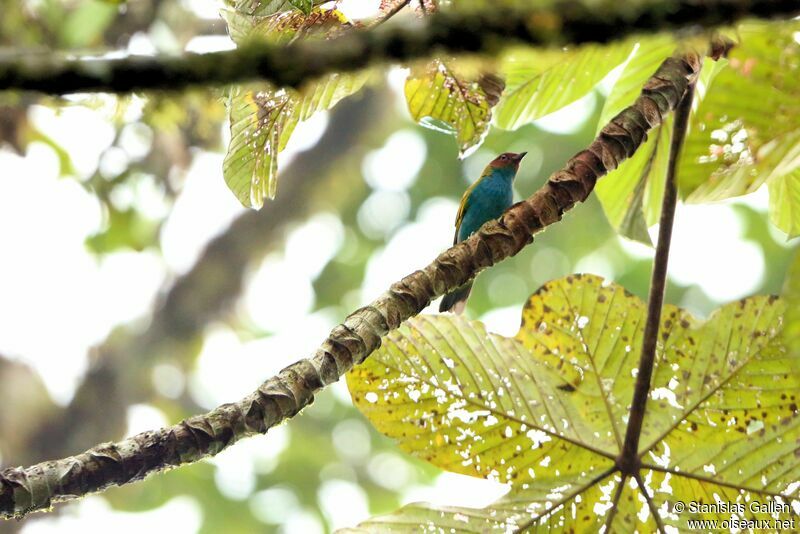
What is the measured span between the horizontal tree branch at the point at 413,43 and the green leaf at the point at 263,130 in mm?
1701

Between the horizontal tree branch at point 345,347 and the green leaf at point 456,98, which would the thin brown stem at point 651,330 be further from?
the green leaf at point 456,98

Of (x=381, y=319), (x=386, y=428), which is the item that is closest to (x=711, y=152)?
(x=381, y=319)

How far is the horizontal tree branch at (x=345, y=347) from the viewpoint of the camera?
5.57 feet

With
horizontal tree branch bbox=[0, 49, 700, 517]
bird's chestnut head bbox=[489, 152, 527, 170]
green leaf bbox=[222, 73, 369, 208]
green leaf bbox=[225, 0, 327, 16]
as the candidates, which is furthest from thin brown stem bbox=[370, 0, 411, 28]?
bird's chestnut head bbox=[489, 152, 527, 170]

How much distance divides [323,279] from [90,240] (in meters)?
4.34

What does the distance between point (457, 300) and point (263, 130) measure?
76.3 inches

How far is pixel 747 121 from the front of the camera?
1.51 metres

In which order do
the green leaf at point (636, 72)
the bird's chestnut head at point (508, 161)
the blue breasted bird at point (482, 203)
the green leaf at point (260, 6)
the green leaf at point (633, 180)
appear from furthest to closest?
the bird's chestnut head at point (508, 161)
the blue breasted bird at point (482, 203)
the green leaf at point (633, 180)
the green leaf at point (636, 72)
the green leaf at point (260, 6)

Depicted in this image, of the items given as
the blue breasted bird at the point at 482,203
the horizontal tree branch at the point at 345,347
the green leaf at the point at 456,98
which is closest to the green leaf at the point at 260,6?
the green leaf at the point at 456,98

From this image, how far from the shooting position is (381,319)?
2.15 metres

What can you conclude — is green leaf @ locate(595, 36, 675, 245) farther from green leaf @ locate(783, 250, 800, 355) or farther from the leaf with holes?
green leaf @ locate(783, 250, 800, 355)

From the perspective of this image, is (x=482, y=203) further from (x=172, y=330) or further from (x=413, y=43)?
(x=172, y=330)

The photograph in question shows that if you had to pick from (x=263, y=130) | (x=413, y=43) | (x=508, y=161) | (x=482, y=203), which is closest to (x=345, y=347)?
(x=263, y=130)

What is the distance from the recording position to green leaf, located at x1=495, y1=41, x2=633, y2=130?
2875mm
